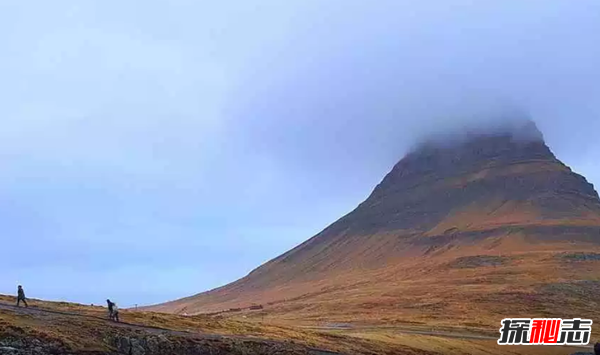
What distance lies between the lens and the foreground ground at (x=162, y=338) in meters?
37.5

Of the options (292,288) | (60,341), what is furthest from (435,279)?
(60,341)

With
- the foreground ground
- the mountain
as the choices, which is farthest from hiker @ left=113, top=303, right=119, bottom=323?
the mountain

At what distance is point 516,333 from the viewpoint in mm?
41781

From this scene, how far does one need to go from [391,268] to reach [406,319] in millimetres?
Answer: 76907

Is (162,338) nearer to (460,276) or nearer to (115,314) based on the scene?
(115,314)

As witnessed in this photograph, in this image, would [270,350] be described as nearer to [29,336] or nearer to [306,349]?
[306,349]

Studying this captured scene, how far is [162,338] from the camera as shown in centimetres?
4247

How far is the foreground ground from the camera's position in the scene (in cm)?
3750

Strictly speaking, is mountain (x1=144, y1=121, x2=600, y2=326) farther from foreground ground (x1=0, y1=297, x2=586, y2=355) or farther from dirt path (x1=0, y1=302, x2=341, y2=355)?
dirt path (x1=0, y1=302, x2=341, y2=355)
